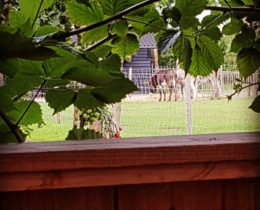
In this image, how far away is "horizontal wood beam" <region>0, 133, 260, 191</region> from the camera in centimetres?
46

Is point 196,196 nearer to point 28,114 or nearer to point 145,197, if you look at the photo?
point 145,197

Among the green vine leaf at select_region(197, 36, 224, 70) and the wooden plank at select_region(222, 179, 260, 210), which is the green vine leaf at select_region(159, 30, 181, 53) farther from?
the wooden plank at select_region(222, 179, 260, 210)

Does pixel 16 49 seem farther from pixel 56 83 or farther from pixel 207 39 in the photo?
pixel 207 39

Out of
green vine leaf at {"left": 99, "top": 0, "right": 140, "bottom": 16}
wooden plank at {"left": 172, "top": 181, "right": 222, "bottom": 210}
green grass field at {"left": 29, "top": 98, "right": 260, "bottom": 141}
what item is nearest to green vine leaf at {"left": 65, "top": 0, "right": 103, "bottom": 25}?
green vine leaf at {"left": 99, "top": 0, "right": 140, "bottom": 16}

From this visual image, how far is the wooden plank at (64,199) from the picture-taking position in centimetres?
47

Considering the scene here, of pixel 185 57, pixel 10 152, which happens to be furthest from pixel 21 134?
pixel 185 57

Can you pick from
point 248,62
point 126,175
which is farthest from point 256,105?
point 126,175

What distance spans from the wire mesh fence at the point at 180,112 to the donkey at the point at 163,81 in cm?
1

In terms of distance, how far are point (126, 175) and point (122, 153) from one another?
2 cm

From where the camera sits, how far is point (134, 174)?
46cm

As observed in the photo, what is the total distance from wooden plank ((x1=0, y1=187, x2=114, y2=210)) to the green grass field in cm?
11

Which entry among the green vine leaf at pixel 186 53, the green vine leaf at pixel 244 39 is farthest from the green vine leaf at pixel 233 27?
the green vine leaf at pixel 186 53

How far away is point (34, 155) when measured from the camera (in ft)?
1.50

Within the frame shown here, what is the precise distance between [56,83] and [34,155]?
0.09 meters
